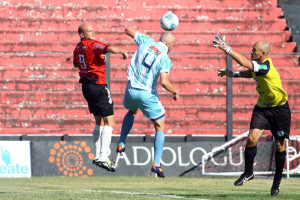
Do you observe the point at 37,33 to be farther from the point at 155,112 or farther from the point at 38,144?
the point at 155,112

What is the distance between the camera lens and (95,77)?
1012 centimetres

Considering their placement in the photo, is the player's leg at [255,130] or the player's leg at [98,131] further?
the player's leg at [98,131]

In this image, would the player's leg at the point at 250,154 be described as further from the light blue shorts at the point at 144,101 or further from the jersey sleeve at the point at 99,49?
the jersey sleeve at the point at 99,49

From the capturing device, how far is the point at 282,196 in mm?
9406

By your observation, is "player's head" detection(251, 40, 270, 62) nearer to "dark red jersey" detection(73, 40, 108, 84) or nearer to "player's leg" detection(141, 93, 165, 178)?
"player's leg" detection(141, 93, 165, 178)

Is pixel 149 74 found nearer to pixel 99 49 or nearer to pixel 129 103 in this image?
pixel 129 103

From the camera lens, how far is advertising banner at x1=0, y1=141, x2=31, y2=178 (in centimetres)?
1507

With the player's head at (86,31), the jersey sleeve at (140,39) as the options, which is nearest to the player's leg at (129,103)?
the jersey sleeve at (140,39)

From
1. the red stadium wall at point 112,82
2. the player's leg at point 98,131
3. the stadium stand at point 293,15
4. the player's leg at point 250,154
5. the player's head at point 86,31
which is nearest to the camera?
the player's leg at point 250,154

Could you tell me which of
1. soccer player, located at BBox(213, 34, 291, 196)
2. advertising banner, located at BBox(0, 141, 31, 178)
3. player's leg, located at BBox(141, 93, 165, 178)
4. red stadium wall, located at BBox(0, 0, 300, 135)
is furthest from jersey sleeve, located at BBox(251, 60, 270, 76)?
advertising banner, located at BBox(0, 141, 31, 178)

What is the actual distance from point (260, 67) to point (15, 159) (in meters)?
7.72

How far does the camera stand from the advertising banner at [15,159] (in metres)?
15.1

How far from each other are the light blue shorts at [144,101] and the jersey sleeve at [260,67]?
147 centimetres

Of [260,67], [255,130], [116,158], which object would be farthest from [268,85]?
[116,158]
